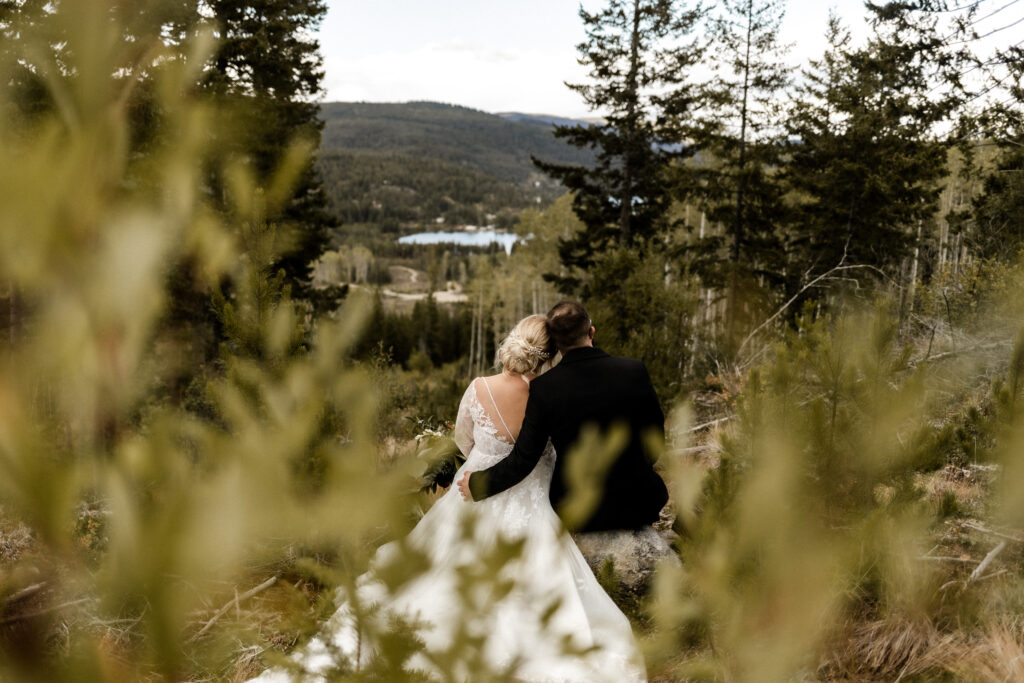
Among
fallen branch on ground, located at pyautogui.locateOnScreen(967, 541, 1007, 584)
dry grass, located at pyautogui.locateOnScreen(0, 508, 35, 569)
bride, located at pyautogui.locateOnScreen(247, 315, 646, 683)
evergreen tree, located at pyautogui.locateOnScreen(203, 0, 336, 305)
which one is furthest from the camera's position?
evergreen tree, located at pyautogui.locateOnScreen(203, 0, 336, 305)

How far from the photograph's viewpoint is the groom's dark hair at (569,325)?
2.98m

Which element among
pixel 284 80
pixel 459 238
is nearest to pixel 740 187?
pixel 284 80

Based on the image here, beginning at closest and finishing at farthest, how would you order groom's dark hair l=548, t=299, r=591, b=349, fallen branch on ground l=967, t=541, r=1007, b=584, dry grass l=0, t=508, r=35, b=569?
1. dry grass l=0, t=508, r=35, b=569
2. fallen branch on ground l=967, t=541, r=1007, b=584
3. groom's dark hair l=548, t=299, r=591, b=349

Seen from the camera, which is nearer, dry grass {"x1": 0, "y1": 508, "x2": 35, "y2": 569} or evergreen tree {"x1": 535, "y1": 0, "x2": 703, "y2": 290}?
dry grass {"x1": 0, "y1": 508, "x2": 35, "y2": 569}

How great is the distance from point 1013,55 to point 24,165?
8.50m

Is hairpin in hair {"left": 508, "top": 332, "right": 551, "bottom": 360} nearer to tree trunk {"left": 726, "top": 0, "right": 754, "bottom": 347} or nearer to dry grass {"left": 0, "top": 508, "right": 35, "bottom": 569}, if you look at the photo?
dry grass {"left": 0, "top": 508, "right": 35, "bottom": 569}

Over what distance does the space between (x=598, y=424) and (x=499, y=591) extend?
2205 mm

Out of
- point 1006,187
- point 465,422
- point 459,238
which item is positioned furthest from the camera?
point 459,238

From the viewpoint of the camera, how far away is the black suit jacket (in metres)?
2.85

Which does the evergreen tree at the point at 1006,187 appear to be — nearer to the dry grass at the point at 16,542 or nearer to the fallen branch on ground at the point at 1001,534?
the fallen branch on ground at the point at 1001,534

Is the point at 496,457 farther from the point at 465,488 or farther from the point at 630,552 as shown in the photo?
the point at 630,552

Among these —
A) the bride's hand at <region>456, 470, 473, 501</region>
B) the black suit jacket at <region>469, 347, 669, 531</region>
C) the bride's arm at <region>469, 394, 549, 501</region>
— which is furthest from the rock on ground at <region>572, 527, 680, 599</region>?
the bride's hand at <region>456, 470, 473, 501</region>

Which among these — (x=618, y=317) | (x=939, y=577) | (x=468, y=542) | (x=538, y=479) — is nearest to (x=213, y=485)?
(x=468, y=542)

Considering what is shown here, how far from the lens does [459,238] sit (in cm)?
12656
